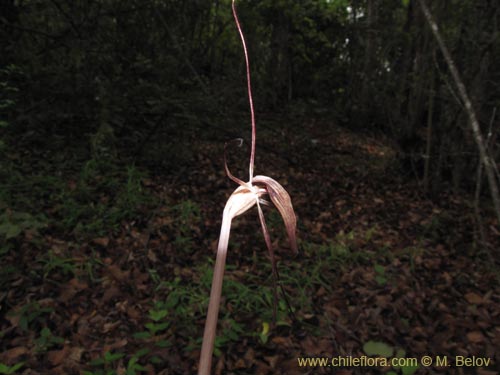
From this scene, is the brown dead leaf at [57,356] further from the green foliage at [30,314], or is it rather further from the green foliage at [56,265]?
the green foliage at [56,265]

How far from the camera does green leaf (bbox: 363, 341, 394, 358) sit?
69.8 inches

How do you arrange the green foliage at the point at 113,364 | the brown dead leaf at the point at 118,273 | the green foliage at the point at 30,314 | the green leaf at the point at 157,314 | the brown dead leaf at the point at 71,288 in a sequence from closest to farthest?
the green foliage at the point at 113,364, the green foliage at the point at 30,314, the green leaf at the point at 157,314, the brown dead leaf at the point at 71,288, the brown dead leaf at the point at 118,273

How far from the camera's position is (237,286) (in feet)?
6.92

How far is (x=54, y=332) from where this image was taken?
1.69 m

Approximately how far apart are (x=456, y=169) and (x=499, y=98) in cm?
74

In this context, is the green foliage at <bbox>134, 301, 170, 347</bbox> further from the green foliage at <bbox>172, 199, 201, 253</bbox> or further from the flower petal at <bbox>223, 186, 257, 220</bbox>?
the flower petal at <bbox>223, 186, 257, 220</bbox>

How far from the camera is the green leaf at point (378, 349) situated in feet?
5.82

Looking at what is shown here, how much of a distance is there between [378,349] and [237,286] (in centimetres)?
83

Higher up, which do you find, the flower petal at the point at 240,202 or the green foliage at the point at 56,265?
the flower petal at the point at 240,202

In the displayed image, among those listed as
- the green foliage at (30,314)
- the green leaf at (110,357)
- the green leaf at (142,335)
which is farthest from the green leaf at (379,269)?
the green foliage at (30,314)

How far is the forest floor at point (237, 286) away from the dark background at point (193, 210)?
0.01 meters

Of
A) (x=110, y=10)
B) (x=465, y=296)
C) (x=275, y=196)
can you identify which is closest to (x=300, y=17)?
(x=110, y=10)

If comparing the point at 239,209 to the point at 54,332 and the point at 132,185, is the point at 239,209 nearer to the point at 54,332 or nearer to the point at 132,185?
the point at 54,332

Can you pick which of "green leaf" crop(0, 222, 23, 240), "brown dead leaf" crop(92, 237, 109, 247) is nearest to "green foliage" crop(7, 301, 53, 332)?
"green leaf" crop(0, 222, 23, 240)
